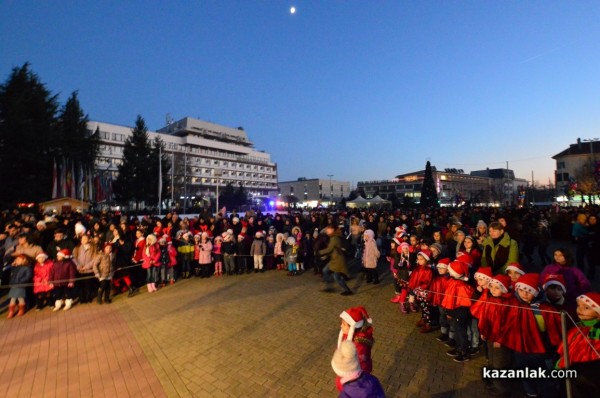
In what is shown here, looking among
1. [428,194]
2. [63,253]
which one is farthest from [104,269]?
[428,194]

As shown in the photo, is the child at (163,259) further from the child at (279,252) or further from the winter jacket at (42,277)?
the child at (279,252)

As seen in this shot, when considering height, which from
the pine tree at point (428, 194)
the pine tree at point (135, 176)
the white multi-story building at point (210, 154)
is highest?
the white multi-story building at point (210, 154)

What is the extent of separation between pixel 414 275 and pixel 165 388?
5.00 metres

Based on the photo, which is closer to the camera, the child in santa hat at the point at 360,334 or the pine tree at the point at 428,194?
the child in santa hat at the point at 360,334

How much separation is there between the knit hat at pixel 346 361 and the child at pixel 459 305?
3156mm

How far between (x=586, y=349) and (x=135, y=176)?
50.8 meters

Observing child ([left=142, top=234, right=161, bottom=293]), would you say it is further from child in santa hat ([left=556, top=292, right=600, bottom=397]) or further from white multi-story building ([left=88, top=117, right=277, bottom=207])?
white multi-story building ([left=88, top=117, right=277, bottom=207])

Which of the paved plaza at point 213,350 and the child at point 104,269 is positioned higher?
the child at point 104,269

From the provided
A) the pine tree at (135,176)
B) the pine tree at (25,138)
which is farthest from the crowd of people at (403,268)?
the pine tree at (135,176)

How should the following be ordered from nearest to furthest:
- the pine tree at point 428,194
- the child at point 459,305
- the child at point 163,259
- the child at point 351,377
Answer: the child at point 351,377, the child at point 459,305, the child at point 163,259, the pine tree at point 428,194

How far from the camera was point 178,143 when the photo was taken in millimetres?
82812

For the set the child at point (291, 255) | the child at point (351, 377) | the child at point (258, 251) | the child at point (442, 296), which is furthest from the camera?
the child at point (258, 251)

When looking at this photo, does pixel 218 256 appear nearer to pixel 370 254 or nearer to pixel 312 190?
pixel 370 254

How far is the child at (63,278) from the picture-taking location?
792 cm
